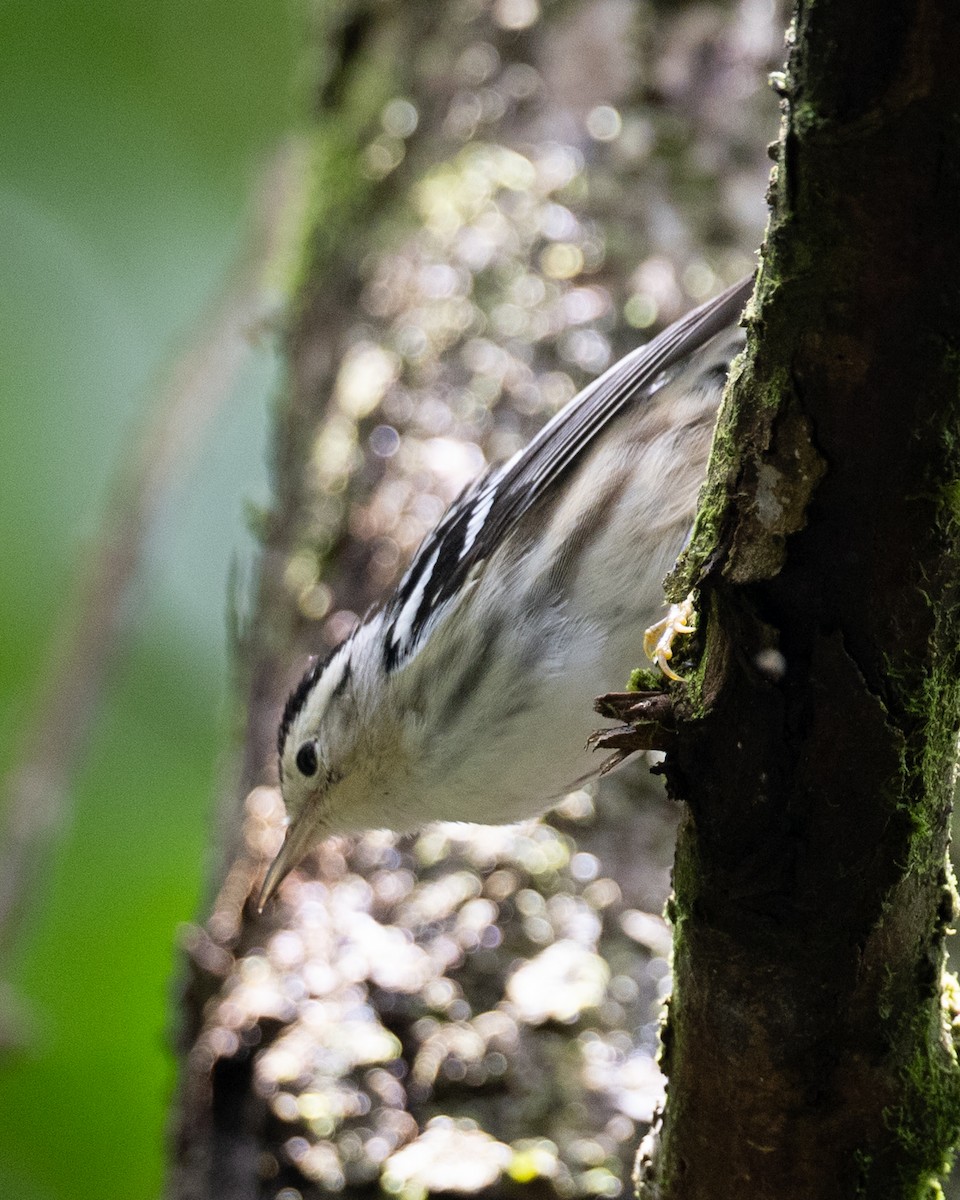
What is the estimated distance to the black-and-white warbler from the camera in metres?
2.28

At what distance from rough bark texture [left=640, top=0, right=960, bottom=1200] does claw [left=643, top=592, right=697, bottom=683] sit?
0.11 metres

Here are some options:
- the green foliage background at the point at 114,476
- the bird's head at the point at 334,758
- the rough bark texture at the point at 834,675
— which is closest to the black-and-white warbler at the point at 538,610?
the bird's head at the point at 334,758

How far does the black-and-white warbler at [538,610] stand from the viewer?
228 cm

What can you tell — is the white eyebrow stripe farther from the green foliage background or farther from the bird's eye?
the green foliage background

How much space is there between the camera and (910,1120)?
1518mm

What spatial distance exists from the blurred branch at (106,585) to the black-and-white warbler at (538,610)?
1.54 metres

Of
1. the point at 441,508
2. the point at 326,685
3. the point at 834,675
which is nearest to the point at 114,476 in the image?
the point at 441,508

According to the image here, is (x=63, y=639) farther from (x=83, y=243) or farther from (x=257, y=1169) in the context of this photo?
(x=83, y=243)

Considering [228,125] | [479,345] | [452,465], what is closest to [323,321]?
[479,345]

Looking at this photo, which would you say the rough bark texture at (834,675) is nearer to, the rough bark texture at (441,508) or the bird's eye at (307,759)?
the rough bark texture at (441,508)

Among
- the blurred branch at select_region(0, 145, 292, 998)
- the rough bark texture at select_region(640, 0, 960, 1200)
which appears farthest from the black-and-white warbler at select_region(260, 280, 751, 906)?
the blurred branch at select_region(0, 145, 292, 998)

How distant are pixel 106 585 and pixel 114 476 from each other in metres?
0.73

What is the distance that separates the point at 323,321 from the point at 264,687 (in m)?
1.31

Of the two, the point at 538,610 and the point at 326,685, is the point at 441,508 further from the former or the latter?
the point at 538,610
